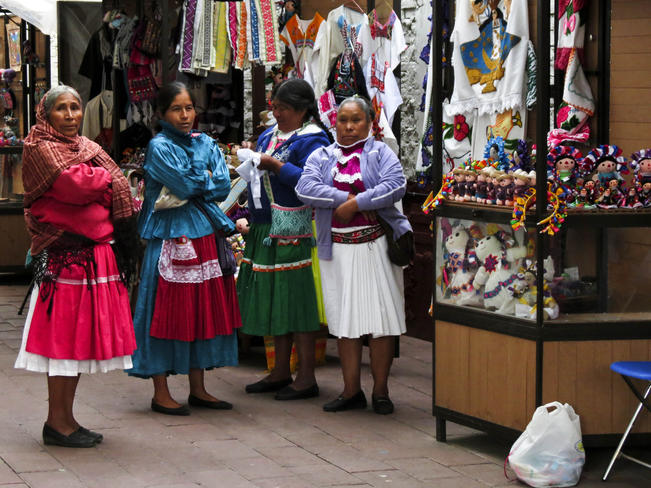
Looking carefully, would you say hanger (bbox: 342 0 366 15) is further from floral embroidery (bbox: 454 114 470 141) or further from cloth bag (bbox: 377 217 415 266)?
cloth bag (bbox: 377 217 415 266)

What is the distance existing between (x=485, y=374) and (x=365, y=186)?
137 cm

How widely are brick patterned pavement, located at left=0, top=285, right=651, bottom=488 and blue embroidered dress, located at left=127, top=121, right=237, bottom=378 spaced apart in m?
0.33

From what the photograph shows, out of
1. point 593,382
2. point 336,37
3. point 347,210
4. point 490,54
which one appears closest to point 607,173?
point 593,382

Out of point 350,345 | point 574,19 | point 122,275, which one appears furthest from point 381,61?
point 122,275

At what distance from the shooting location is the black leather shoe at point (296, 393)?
22.5ft

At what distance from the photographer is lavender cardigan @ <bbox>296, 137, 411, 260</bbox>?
20.6ft

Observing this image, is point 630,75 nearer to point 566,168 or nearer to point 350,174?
point 566,168

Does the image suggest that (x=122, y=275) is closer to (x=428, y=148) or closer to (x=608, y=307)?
(x=608, y=307)

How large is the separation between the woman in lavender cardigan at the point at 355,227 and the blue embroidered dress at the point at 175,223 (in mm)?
522

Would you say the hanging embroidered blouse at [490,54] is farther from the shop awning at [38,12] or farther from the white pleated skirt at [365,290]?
the shop awning at [38,12]

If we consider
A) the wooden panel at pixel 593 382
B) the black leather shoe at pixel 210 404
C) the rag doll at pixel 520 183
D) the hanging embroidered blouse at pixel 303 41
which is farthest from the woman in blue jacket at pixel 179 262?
the hanging embroidered blouse at pixel 303 41

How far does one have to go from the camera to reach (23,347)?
18.5 feet

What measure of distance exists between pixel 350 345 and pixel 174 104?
171cm

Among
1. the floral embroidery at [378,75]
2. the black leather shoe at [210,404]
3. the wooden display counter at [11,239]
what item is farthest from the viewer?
the wooden display counter at [11,239]
